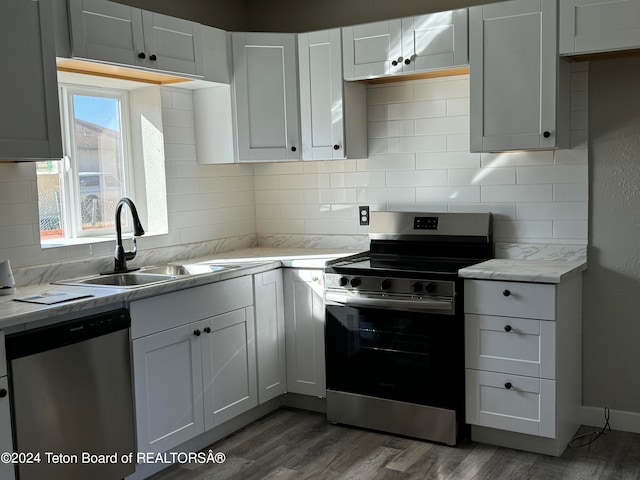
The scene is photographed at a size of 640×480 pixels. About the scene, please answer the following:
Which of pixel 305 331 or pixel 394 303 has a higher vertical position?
pixel 394 303

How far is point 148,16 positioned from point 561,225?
2379 millimetres

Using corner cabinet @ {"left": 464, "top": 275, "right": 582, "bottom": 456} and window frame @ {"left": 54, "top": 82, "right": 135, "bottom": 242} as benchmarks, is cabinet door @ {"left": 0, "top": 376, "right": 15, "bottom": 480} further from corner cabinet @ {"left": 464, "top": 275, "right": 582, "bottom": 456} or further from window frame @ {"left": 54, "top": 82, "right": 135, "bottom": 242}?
corner cabinet @ {"left": 464, "top": 275, "right": 582, "bottom": 456}

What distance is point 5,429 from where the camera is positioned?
254 cm

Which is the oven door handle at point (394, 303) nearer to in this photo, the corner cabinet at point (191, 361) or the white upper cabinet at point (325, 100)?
the corner cabinet at point (191, 361)

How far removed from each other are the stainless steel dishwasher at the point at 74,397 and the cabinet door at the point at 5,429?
30 millimetres

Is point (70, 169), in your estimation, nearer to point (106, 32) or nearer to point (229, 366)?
point (106, 32)

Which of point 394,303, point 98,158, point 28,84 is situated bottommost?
point 394,303

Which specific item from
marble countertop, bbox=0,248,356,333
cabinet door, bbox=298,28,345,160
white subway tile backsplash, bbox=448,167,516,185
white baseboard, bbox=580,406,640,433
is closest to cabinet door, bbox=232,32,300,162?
cabinet door, bbox=298,28,345,160

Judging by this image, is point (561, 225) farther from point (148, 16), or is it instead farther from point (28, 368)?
point (28, 368)

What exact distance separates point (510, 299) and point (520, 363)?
1.01 ft

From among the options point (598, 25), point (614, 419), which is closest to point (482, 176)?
point (598, 25)

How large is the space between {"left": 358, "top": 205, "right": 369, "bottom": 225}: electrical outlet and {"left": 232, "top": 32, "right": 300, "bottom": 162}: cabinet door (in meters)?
0.55

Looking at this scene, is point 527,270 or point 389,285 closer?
point 527,270

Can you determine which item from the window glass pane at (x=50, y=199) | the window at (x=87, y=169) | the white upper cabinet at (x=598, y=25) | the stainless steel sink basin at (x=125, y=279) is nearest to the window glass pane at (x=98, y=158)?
the window at (x=87, y=169)
